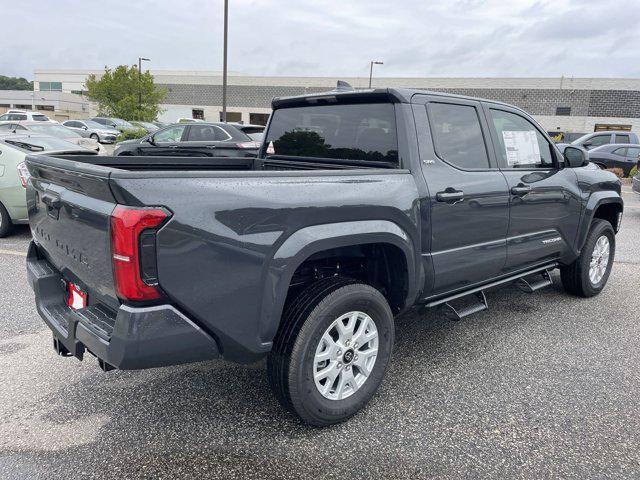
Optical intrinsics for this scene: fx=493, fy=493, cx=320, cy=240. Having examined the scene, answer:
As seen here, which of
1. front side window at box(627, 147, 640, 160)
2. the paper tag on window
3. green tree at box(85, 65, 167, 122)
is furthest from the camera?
green tree at box(85, 65, 167, 122)

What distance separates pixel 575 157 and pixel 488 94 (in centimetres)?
4767

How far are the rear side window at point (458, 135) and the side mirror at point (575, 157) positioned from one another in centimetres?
126

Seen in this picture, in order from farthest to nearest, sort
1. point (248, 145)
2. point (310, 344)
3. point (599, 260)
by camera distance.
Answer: point (248, 145)
point (599, 260)
point (310, 344)

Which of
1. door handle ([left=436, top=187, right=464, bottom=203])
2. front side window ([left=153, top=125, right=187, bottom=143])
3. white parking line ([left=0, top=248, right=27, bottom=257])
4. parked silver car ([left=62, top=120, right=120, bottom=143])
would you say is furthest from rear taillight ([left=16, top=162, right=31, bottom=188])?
parked silver car ([left=62, top=120, right=120, bottom=143])

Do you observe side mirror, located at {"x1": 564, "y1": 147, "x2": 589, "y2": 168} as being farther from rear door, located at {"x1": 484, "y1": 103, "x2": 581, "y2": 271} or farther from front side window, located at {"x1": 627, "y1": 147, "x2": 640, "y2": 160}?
front side window, located at {"x1": 627, "y1": 147, "x2": 640, "y2": 160}

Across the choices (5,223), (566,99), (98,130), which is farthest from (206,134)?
(566,99)

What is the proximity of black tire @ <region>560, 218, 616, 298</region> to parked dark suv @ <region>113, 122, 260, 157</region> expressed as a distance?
6.36 meters

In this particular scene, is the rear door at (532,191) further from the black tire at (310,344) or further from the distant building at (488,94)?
the distant building at (488,94)

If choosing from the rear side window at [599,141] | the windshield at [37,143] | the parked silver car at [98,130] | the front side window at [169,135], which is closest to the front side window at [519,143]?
the windshield at [37,143]

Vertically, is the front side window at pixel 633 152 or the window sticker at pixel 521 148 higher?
the front side window at pixel 633 152

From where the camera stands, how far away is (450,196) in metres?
3.23

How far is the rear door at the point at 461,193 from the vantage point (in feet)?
10.6

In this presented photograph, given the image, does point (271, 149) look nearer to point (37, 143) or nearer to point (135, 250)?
point (135, 250)

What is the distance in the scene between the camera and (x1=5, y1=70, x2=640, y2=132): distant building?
4384 cm
